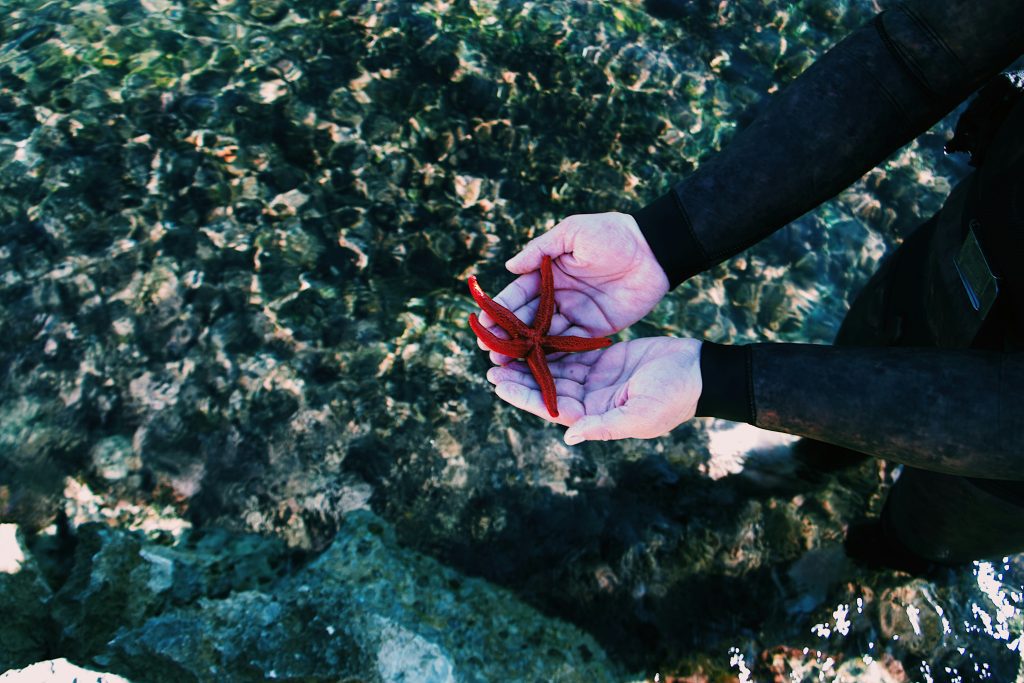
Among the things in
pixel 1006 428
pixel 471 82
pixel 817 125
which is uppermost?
pixel 817 125

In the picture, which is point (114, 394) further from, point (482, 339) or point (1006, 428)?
point (1006, 428)

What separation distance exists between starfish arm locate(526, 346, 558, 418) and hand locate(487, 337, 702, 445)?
0.05m

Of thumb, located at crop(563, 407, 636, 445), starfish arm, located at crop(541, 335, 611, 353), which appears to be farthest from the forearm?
starfish arm, located at crop(541, 335, 611, 353)

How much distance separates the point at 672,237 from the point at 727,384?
751 mm

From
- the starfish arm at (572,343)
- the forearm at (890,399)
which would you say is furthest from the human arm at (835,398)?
the starfish arm at (572,343)

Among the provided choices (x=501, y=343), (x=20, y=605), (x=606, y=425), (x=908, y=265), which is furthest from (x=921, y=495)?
(x=20, y=605)

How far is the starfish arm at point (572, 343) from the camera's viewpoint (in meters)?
2.93

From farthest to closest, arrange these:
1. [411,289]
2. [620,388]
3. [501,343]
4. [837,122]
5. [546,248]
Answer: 1. [411,289]
2. [546,248]
3. [501,343]
4. [620,388]
5. [837,122]

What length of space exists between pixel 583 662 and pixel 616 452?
118 cm

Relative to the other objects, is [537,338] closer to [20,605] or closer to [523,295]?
[523,295]

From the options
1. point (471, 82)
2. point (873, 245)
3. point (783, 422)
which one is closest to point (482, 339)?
point (783, 422)

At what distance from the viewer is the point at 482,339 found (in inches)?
116

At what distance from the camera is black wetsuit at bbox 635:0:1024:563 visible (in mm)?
2172

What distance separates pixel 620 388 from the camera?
2801 mm
